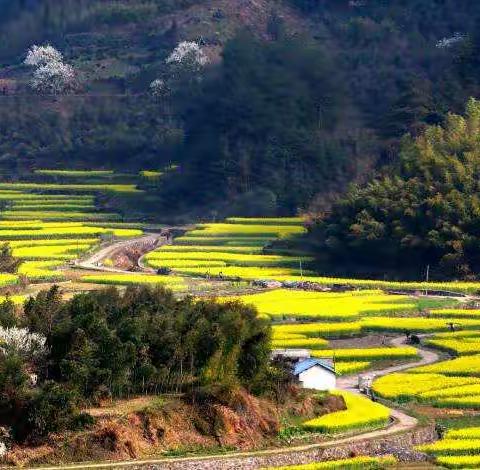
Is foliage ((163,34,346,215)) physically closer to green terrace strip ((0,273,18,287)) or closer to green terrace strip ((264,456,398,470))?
green terrace strip ((0,273,18,287))

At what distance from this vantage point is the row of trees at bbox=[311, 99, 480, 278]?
9169 cm

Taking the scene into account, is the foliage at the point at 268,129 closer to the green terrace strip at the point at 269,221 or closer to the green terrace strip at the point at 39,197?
the green terrace strip at the point at 269,221

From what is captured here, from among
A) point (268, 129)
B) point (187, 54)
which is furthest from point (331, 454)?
point (187, 54)

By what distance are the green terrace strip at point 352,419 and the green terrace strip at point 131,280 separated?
3083cm

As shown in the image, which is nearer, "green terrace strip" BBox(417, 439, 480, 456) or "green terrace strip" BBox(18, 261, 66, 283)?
→ "green terrace strip" BBox(417, 439, 480, 456)

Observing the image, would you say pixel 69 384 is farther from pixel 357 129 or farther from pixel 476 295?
pixel 357 129

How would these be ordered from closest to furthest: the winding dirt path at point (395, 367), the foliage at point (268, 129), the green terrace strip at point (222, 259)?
1. the winding dirt path at point (395, 367)
2. the green terrace strip at point (222, 259)
3. the foliage at point (268, 129)

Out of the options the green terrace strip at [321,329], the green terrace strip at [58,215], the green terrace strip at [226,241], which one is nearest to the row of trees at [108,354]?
the green terrace strip at [321,329]

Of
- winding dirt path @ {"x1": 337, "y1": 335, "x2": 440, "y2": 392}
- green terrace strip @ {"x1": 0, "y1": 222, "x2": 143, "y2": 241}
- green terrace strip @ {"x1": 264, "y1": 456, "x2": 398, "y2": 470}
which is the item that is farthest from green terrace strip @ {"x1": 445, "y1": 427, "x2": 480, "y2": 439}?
green terrace strip @ {"x1": 0, "y1": 222, "x2": 143, "y2": 241}

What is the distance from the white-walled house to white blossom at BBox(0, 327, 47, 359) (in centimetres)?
1038

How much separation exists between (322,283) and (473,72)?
37.0 metres

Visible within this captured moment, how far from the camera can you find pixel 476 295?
81.9m

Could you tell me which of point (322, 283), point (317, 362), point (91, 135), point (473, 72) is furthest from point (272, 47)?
point (317, 362)

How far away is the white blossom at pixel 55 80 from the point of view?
147 meters
